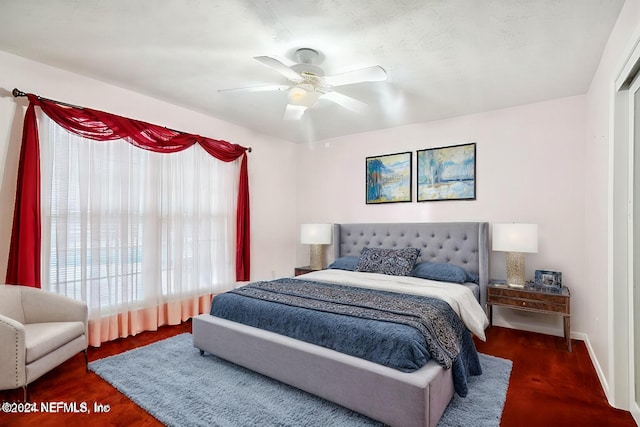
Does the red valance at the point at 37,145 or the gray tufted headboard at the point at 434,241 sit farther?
the gray tufted headboard at the point at 434,241

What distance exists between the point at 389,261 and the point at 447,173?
139 cm

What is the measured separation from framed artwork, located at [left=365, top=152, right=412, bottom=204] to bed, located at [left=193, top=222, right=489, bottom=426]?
0.85 m

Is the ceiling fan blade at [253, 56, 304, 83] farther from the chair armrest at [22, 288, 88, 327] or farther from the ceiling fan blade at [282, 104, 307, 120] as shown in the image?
the chair armrest at [22, 288, 88, 327]

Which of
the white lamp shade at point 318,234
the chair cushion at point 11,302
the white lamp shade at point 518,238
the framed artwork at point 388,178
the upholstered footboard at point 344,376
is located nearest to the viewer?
the upholstered footboard at point 344,376

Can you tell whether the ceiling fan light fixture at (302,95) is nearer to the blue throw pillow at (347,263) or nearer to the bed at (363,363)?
the bed at (363,363)

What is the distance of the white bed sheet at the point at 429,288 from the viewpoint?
2.78 meters

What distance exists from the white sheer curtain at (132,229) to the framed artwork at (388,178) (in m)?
1.95

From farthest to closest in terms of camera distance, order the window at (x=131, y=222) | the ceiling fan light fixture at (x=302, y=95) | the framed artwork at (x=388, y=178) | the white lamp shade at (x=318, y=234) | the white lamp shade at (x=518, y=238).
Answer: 1. the white lamp shade at (x=318, y=234)
2. the framed artwork at (x=388, y=178)
3. the white lamp shade at (x=518, y=238)
4. the window at (x=131, y=222)
5. the ceiling fan light fixture at (x=302, y=95)

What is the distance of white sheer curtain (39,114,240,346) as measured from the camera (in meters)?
2.93

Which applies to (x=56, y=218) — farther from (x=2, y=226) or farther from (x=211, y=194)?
(x=211, y=194)

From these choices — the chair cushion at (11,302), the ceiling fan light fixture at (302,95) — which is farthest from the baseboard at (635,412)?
the chair cushion at (11,302)

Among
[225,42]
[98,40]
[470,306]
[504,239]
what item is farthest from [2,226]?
[504,239]

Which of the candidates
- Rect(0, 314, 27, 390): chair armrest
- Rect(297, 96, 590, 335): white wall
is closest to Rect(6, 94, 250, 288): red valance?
Rect(0, 314, 27, 390): chair armrest

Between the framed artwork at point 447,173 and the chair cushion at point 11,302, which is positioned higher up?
the framed artwork at point 447,173
